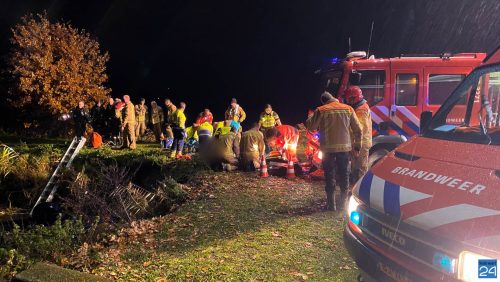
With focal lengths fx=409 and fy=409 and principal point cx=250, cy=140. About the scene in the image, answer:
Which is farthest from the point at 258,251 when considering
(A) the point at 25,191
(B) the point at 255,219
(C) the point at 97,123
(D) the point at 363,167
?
(C) the point at 97,123

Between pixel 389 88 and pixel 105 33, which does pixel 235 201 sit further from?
pixel 105 33

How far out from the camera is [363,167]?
7.16 meters

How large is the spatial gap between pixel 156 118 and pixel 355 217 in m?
13.4

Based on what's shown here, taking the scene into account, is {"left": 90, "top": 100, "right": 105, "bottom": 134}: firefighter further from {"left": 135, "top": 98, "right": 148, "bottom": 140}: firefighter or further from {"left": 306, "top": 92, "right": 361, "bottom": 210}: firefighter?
{"left": 306, "top": 92, "right": 361, "bottom": 210}: firefighter

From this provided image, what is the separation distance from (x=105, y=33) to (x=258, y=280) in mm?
21747

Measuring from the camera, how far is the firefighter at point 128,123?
→ 1365 cm

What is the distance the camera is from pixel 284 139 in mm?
10047

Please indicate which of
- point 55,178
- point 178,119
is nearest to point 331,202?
point 178,119

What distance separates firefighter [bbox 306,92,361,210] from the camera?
19.7 ft

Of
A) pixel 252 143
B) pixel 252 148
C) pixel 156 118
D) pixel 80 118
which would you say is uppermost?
pixel 80 118

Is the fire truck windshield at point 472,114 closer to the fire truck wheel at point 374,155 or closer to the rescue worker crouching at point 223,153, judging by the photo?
the fire truck wheel at point 374,155

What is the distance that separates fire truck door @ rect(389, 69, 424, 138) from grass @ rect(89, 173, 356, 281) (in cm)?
244

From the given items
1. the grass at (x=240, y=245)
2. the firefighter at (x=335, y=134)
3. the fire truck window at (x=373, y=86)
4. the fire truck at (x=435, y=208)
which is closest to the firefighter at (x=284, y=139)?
the fire truck window at (x=373, y=86)

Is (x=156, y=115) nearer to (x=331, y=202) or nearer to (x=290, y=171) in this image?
(x=290, y=171)
